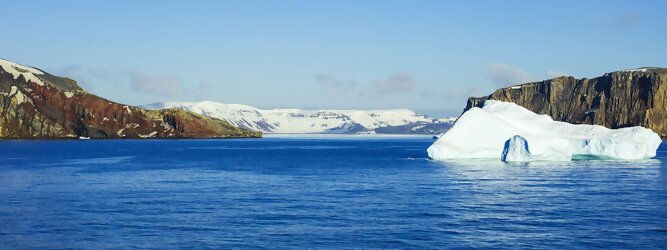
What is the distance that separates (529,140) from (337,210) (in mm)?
43719

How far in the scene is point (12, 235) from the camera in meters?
32.2

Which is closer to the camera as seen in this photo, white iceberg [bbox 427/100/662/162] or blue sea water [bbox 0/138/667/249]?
blue sea water [bbox 0/138/667/249]

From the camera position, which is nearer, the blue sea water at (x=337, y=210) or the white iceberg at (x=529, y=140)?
the blue sea water at (x=337, y=210)

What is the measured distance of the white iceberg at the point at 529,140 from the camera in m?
80.9

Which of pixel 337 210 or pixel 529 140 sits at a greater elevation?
pixel 529 140

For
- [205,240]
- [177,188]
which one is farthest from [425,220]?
[177,188]

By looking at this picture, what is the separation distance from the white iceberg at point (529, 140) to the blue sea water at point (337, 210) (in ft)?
44.3

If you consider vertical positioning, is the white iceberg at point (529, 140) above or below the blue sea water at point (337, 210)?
above

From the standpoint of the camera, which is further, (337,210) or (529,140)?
(529,140)

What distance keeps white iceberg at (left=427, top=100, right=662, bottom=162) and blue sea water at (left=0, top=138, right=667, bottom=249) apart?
44.3 ft

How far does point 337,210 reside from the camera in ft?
132

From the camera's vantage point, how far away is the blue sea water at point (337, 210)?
102 ft

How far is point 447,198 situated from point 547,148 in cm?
3831

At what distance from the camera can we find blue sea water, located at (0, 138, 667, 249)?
3105 cm
